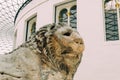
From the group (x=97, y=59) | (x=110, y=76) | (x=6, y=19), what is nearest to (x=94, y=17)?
(x=97, y=59)

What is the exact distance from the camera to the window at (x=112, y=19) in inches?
655

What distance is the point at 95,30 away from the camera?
17297 millimetres

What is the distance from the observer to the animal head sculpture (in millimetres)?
1933

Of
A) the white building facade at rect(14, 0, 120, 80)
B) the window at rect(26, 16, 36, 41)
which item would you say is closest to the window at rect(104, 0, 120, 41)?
the white building facade at rect(14, 0, 120, 80)

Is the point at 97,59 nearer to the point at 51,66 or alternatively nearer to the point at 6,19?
the point at 51,66

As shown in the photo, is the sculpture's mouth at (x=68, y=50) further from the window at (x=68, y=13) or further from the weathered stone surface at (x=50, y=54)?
the window at (x=68, y=13)

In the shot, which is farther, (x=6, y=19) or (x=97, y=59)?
(x=6, y=19)

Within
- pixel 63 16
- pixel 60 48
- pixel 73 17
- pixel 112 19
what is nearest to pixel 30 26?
pixel 63 16

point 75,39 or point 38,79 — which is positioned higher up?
point 75,39

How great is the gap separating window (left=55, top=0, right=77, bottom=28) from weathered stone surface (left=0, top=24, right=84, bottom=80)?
54.5ft

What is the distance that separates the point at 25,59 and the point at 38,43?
17 cm

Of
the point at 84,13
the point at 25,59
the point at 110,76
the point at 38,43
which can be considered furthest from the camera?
the point at 84,13

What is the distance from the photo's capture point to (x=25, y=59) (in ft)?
6.04

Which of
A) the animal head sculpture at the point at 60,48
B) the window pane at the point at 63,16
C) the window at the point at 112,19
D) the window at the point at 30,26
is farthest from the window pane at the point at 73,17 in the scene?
the animal head sculpture at the point at 60,48
